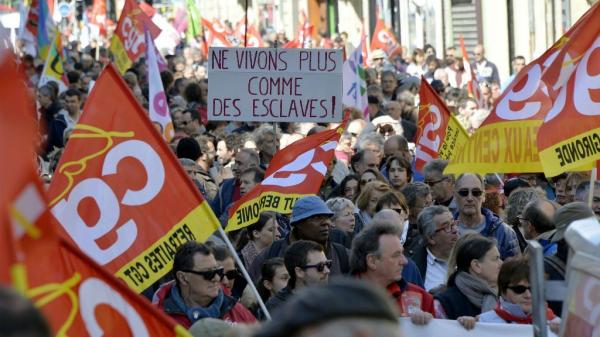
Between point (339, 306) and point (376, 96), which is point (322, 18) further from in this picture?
point (339, 306)

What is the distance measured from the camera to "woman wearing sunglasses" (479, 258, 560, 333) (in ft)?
23.4

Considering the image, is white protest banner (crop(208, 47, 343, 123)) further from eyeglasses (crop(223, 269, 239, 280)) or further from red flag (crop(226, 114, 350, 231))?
eyeglasses (crop(223, 269, 239, 280))

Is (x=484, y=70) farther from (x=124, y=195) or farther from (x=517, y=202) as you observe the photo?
(x=124, y=195)

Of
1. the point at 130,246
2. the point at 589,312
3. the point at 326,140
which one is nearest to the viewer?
the point at 589,312

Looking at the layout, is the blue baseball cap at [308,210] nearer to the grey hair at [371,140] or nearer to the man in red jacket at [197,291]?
the man in red jacket at [197,291]

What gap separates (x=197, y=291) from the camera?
23.6 feet

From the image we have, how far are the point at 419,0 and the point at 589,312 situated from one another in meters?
39.3

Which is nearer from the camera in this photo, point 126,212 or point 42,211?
point 42,211

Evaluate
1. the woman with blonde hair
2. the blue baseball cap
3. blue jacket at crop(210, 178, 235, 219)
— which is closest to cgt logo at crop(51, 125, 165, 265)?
the blue baseball cap

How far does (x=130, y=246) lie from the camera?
6883 millimetres

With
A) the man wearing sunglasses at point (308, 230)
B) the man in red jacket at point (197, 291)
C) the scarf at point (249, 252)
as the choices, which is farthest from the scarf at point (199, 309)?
the scarf at point (249, 252)

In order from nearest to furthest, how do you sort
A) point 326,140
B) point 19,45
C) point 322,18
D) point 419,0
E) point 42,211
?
point 42,211 → point 326,140 → point 19,45 → point 419,0 → point 322,18

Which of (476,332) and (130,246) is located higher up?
(130,246)

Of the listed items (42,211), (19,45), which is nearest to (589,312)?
(42,211)
